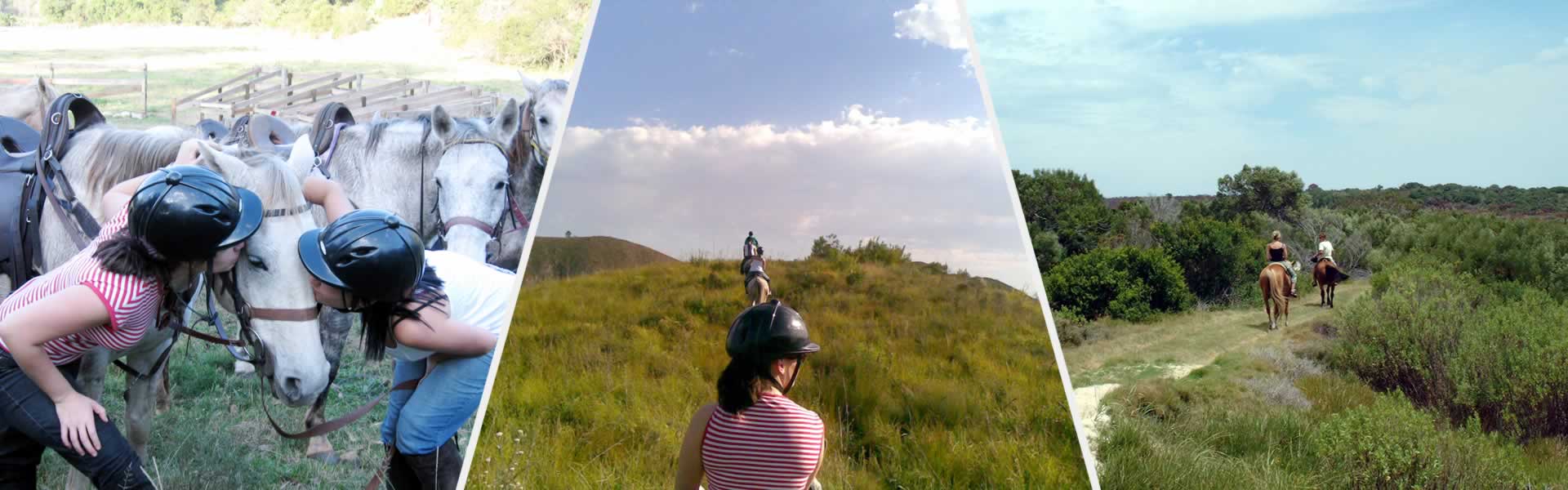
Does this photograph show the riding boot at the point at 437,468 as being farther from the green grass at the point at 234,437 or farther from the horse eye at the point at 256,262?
the green grass at the point at 234,437

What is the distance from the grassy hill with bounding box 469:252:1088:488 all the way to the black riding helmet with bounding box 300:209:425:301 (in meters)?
0.62

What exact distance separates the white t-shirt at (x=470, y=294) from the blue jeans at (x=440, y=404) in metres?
0.10

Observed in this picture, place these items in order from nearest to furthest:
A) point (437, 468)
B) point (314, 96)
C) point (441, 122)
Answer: point (437, 468), point (441, 122), point (314, 96)

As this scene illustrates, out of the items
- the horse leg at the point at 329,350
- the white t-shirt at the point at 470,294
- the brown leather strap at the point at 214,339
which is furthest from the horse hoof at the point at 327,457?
Answer: the white t-shirt at the point at 470,294

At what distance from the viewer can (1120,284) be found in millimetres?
13133

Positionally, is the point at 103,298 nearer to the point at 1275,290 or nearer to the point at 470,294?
the point at 470,294

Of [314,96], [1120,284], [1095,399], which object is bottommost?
[1095,399]

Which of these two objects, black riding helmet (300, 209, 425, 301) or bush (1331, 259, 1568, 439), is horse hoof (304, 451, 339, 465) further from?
bush (1331, 259, 1568, 439)

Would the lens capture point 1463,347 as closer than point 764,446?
No

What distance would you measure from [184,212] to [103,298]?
356 millimetres

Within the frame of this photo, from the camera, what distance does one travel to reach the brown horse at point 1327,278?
12.7 m

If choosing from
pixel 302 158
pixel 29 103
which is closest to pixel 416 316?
pixel 302 158

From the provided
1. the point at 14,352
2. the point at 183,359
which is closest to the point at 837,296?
the point at 14,352

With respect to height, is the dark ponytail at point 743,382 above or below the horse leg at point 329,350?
above
